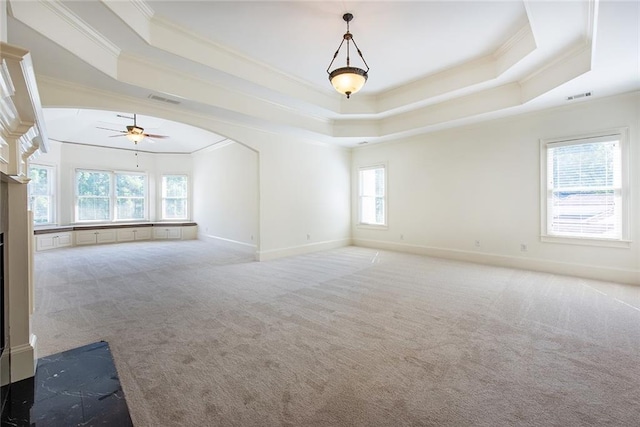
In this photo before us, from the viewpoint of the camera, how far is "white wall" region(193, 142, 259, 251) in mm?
7676

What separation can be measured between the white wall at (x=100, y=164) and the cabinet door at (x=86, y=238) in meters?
0.57

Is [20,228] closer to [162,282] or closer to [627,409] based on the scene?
[162,282]

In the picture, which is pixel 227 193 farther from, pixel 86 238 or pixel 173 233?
pixel 86 238

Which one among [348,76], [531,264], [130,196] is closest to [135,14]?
[348,76]

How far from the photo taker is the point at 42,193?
811 centimetres

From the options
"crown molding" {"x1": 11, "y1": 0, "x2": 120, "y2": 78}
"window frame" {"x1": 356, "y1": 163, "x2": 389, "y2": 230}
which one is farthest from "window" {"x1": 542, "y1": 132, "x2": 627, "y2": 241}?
"crown molding" {"x1": 11, "y1": 0, "x2": 120, "y2": 78}

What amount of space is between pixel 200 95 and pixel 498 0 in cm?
414

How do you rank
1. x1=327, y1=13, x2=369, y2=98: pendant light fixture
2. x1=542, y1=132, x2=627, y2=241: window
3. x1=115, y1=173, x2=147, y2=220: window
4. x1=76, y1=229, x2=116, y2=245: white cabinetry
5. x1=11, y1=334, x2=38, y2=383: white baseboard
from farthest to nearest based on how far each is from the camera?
x1=115, y1=173, x2=147, y2=220: window < x1=76, y1=229, x2=116, y2=245: white cabinetry < x1=542, y1=132, x2=627, y2=241: window < x1=327, y1=13, x2=369, y2=98: pendant light fixture < x1=11, y1=334, x2=38, y2=383: white baseboard

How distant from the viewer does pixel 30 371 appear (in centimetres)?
211

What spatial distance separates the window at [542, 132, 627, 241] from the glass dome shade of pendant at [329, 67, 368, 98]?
3942 millimetres

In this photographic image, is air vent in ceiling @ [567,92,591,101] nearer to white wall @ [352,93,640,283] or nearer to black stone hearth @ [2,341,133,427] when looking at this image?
white wall @ [352,93,640,283]

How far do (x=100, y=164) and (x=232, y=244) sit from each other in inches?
205

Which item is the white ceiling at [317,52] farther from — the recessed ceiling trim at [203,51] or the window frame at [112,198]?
the window frame at [112,198]

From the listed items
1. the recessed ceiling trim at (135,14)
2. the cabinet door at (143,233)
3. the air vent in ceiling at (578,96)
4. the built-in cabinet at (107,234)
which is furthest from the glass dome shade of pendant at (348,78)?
the cabinet door at (143,233)
